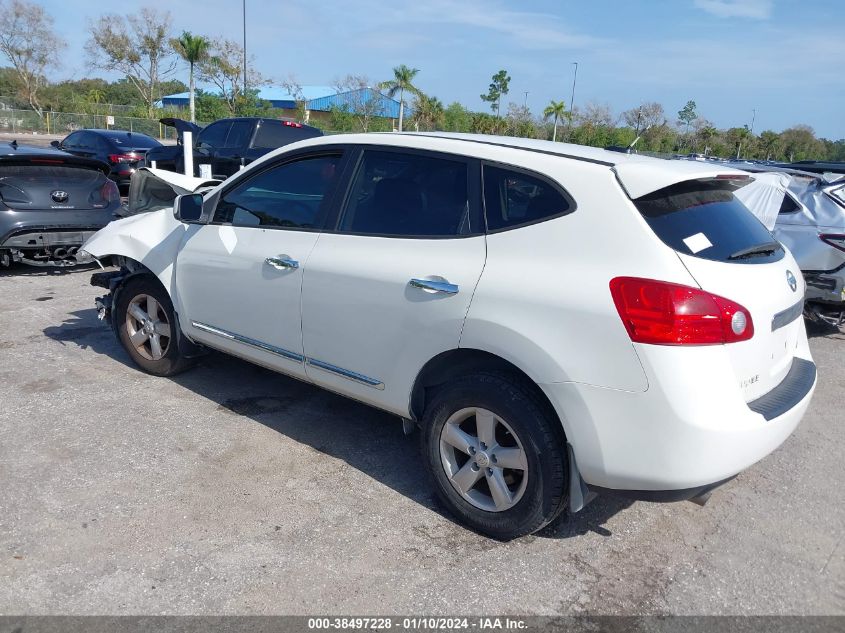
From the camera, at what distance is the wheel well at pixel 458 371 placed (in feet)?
9.89

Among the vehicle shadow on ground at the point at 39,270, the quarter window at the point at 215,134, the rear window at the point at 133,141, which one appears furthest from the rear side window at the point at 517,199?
A: the rear window at the point at 133,141

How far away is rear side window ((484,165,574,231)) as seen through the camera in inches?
120

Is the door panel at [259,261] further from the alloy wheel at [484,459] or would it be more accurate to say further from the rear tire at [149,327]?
the alloy wheel at [484,459]

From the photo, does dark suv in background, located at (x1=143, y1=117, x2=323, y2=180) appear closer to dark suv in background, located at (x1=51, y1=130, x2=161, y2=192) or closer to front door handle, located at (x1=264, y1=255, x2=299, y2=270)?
dark suv in background, located at (x1=51, y1=130, x2=161, y2=192)

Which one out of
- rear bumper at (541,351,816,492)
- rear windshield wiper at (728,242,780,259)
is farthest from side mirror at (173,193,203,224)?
rear windshield wiper at (728,242,780,259)

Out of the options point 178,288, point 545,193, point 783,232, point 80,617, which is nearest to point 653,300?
point 545,193

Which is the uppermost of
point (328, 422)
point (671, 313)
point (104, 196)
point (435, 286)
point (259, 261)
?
point (671, 313)

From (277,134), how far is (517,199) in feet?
34.6

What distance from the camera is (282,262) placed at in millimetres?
3896

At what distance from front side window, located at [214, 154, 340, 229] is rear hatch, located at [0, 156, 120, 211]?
435 cm

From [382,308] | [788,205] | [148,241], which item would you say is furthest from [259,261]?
[788,205]

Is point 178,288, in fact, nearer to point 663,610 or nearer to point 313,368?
point 313,368

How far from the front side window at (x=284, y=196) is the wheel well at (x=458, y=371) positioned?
43.8 inches

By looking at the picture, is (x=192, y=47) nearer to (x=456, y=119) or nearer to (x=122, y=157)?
(x=456, y=119)
